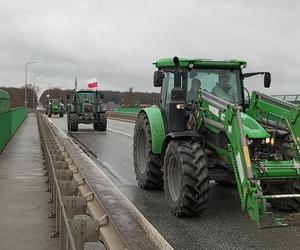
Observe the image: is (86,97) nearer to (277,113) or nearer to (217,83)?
(217,83)

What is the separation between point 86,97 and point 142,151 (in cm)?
2193

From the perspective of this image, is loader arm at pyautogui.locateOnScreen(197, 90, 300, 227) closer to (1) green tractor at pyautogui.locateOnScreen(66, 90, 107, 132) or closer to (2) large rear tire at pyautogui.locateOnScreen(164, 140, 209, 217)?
(2) large rear tire at pyautogui.locateOnScreen(164, 140, 209, 217)

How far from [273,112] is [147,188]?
319cm

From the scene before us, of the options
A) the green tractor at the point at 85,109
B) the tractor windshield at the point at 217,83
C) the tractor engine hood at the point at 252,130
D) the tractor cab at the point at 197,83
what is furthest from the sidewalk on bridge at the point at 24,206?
the green tractor at the point at 85,109

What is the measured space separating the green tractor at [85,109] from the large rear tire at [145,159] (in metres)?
19.3

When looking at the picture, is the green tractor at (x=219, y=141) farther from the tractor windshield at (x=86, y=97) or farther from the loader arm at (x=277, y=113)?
the tractor windshield at (x=86, y=97)

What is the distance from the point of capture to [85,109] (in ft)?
103

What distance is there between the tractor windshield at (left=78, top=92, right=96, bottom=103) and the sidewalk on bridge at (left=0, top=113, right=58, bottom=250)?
1751cm

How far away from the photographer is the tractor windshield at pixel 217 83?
8.93 metres

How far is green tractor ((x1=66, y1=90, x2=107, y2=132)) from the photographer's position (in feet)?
98.6

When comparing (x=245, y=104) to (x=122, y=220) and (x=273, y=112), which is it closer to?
(x=273, y=112)

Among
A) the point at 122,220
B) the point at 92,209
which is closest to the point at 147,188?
the point at 122,220

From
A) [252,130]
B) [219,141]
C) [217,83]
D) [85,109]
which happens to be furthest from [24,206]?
[85,109]

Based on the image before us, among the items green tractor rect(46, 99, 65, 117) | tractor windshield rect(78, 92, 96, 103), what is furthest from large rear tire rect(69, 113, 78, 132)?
green tractor rect(46, 99, 65, 117)
